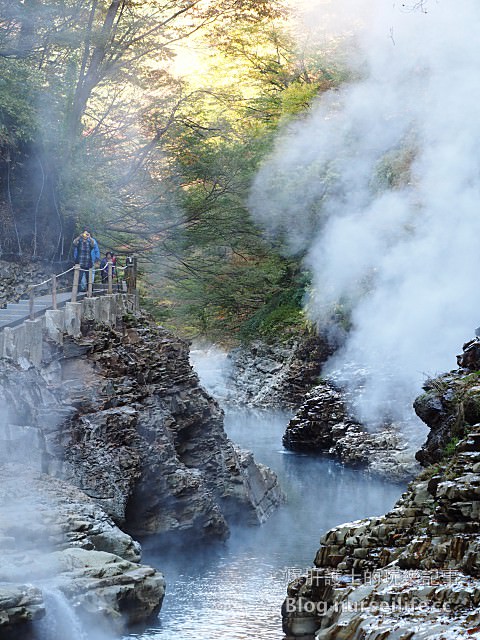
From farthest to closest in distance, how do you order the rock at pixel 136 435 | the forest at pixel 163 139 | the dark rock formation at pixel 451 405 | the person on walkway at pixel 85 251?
the forest at pixel 163 139, the person on walkway at pixel 85 251, the rock at pixel 136 435, the dark rock formation at pixel 451 405

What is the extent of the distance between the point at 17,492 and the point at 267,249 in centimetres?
1855

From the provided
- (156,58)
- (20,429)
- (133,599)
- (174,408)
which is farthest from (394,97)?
(133,599)

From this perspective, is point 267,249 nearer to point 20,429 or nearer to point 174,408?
point 174,408

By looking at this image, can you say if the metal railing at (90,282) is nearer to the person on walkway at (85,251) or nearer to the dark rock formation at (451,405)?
the person on walkway at (85,251)

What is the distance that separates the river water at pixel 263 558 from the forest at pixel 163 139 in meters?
6.31

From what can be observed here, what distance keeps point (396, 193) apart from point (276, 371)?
940 cm

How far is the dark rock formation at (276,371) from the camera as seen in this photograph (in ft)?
104

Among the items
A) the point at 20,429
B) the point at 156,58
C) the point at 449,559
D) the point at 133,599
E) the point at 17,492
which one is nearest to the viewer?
the point at 449,559

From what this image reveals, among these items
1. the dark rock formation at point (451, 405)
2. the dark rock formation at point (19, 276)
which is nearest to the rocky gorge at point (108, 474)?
the dark rock formation at point (19, 276)

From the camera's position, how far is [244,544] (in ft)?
60.4

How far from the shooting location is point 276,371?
3409 centimetres

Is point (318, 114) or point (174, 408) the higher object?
point (318, 114)

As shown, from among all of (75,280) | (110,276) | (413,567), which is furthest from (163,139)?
(413,567)

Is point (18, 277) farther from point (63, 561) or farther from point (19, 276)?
point (63, 561)
